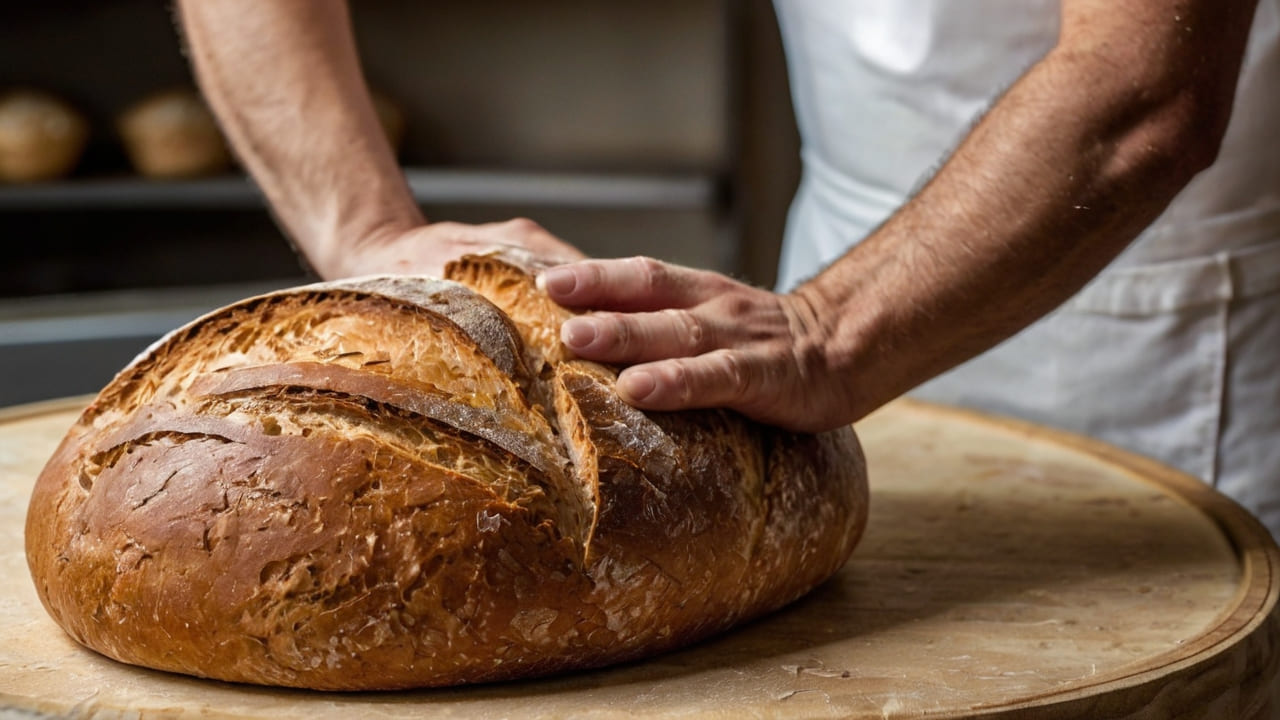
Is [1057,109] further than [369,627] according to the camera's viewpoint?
Yes

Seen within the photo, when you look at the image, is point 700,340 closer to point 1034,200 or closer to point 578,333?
point 578,333

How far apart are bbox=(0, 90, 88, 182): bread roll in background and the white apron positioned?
7.88 feet

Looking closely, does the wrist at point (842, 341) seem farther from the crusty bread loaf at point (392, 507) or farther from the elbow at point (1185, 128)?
the elbow at point (1185, 128)

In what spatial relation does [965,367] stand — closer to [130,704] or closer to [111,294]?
[130,704]

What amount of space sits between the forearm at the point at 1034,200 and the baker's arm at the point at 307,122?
20.6 inches

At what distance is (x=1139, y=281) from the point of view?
169 centimetres

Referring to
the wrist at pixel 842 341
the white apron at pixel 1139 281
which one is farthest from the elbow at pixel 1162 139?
the white apron at pixel 1139 281

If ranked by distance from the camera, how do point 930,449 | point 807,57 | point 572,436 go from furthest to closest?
point 807,57 → point 930,449 → point 572,436

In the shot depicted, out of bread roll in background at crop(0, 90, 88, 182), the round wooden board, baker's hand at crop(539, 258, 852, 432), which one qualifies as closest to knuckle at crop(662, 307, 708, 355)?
baker's hand at crop(539, 258, 852, 432)

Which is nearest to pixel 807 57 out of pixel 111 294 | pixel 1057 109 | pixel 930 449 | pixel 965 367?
pixel 965 367

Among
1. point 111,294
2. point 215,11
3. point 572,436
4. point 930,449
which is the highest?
point 215,11

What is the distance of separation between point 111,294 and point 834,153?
8.52 feet

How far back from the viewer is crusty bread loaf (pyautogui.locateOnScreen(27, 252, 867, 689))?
921 mm

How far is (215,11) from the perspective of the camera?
1.68 m
